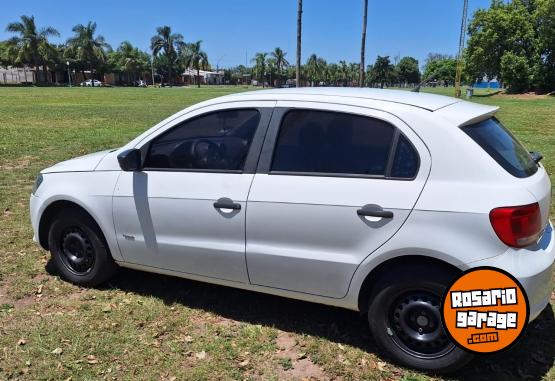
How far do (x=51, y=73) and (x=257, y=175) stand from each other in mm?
110239

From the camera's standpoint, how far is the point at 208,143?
12.8 feet

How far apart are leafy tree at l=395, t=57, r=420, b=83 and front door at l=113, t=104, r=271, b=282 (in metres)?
128

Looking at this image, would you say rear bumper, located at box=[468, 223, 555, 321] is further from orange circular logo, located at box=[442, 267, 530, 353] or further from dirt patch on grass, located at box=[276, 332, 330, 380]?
dirt patch on grass, located at box=[276, 332, 330, 380]

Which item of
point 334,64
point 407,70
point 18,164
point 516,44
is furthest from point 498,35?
point 334,64

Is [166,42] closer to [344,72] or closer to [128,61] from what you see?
[128,61]

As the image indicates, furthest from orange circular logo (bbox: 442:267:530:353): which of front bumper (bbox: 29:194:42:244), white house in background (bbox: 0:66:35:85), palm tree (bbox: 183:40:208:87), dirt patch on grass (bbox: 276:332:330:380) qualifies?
palm tree (bbox: 183:40:208:87)

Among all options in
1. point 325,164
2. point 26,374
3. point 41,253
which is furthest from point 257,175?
point 41,253

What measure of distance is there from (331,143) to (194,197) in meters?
1.07

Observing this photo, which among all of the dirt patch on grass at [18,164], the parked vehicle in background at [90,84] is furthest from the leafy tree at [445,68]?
the parked vehicle in background at [90,84]

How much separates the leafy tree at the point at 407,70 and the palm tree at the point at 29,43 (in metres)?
78.1

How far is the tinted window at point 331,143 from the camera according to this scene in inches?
128

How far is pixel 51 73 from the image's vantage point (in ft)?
334

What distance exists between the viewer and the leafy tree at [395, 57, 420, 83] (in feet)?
426

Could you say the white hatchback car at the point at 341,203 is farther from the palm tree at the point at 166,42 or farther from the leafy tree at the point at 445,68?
the palm tree at the point at 166,42
